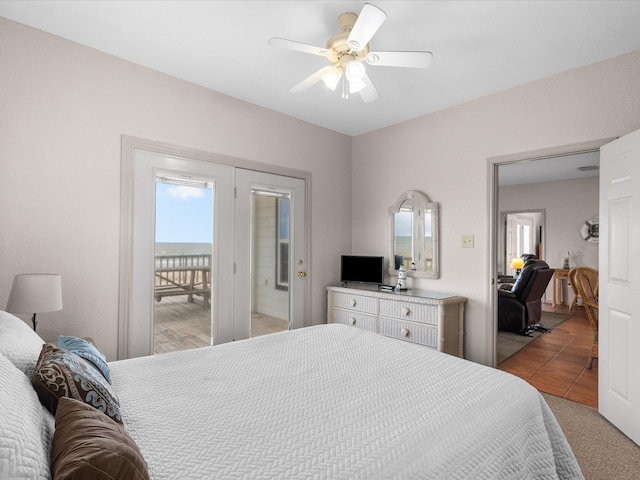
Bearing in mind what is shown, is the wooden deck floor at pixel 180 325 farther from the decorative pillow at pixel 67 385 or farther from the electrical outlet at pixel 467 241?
the electrical outlet at pixel 467 241

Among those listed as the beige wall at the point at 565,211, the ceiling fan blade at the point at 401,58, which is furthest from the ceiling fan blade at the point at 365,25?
the beige wall at the point at 565,211

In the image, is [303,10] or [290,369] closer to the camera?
[290,369]

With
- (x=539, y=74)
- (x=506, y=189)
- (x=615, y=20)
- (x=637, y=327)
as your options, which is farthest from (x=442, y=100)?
(x=506, y=189)

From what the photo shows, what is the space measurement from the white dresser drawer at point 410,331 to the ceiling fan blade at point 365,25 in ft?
7.96

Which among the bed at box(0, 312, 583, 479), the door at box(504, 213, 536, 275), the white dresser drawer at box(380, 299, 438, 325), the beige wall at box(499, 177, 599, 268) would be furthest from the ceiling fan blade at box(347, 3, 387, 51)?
the door at box(504, 213, 536, 275)

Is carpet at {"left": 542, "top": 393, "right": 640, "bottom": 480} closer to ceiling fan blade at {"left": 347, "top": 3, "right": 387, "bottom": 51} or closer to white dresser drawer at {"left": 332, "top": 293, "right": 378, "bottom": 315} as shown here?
white dresser drawer at {"left": 332, "top": 293, "right": 378, "bottom": 315}

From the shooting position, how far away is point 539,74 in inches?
113

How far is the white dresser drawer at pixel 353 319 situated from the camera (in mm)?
3672

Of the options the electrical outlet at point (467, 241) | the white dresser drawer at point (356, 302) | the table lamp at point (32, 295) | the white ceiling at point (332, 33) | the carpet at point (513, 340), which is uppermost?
the white ceiling at point (332, 33)

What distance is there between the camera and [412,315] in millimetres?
3342

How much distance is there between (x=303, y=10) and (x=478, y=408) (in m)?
2.27

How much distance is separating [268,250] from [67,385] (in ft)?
8.48

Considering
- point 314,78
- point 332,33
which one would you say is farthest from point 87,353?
point 332,33

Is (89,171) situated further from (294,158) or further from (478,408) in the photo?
(478,408)
